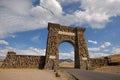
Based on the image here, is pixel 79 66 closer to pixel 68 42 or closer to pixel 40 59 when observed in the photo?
pixel 68 42

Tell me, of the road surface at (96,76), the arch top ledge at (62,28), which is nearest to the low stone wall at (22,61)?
the arch top ledge at (62,28)

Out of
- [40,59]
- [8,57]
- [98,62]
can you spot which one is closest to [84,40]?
[98,62]

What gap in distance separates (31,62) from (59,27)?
789 centimetres

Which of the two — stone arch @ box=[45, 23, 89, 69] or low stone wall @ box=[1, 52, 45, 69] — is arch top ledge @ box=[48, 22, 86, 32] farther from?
low stone wall @ box=[1, 52, 45, 69]

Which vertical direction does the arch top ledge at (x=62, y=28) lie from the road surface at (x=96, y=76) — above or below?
above

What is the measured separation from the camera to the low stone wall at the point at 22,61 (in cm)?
2479

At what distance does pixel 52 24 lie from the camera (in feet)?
92.0

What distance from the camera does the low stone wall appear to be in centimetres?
2479

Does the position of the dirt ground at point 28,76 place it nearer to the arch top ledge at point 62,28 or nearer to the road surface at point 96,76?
the road surface at point 96,76

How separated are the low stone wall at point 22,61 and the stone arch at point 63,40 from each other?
150 centimetres

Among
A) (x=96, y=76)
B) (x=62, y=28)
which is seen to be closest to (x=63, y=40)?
(x=62, y=28)

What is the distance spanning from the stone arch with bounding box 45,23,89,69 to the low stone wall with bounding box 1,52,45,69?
58.9 inches

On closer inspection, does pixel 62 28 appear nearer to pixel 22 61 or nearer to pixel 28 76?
pixel 22 61

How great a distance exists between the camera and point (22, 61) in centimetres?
2533
